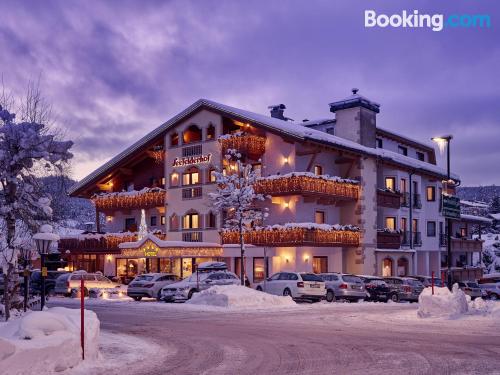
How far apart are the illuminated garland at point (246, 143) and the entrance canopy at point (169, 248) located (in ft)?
21.3

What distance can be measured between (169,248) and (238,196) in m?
7.43

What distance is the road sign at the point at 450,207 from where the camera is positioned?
28258 millimetres

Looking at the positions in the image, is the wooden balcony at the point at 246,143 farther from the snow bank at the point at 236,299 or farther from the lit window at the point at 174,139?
the snow bank at the point at 236,299

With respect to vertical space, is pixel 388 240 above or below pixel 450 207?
below

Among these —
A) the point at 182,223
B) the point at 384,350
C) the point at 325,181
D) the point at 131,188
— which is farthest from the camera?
the point at 131,188

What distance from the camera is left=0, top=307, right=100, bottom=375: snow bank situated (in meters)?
10.5

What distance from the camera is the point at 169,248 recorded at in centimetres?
4297

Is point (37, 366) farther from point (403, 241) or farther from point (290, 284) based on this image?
point (403, 241)

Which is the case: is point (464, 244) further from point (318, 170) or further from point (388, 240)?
point (318, 170)

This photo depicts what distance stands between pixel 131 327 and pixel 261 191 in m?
22.7

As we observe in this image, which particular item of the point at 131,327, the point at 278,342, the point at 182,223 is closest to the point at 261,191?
the point at 182,223

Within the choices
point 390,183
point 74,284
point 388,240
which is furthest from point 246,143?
point 74,284

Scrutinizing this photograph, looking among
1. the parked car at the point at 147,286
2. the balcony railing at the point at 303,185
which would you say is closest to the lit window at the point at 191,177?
the balcony railing at the point at 303,185

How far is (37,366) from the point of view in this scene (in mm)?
10828
